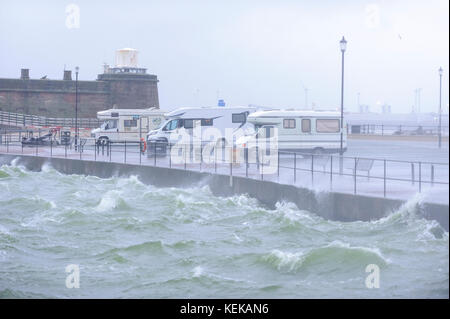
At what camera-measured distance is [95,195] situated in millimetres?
27734

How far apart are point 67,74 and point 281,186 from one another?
52332 mm

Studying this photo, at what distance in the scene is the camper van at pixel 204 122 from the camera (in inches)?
1566

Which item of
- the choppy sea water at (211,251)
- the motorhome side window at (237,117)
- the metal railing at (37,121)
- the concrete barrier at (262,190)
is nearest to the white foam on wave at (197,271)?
the choppy sea water at (211,251)

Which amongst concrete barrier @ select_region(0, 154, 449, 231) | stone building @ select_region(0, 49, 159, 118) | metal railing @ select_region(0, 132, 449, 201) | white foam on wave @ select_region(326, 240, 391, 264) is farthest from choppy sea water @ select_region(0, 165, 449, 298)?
stone building @ select_region(0, 49, 159, 118)

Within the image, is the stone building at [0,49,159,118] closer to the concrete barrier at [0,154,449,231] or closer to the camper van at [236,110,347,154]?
the concrete barrier at [0,154,449,231]

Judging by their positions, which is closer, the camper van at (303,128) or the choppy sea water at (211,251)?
the choppy sea water at (211,251)

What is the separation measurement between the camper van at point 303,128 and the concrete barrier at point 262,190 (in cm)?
526

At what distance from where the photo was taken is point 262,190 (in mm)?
23672

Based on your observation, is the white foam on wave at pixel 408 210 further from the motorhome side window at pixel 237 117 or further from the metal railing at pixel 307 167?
the motorhome side window at pixel 237 117

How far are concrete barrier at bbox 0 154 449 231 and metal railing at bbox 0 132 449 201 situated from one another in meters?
0.47
